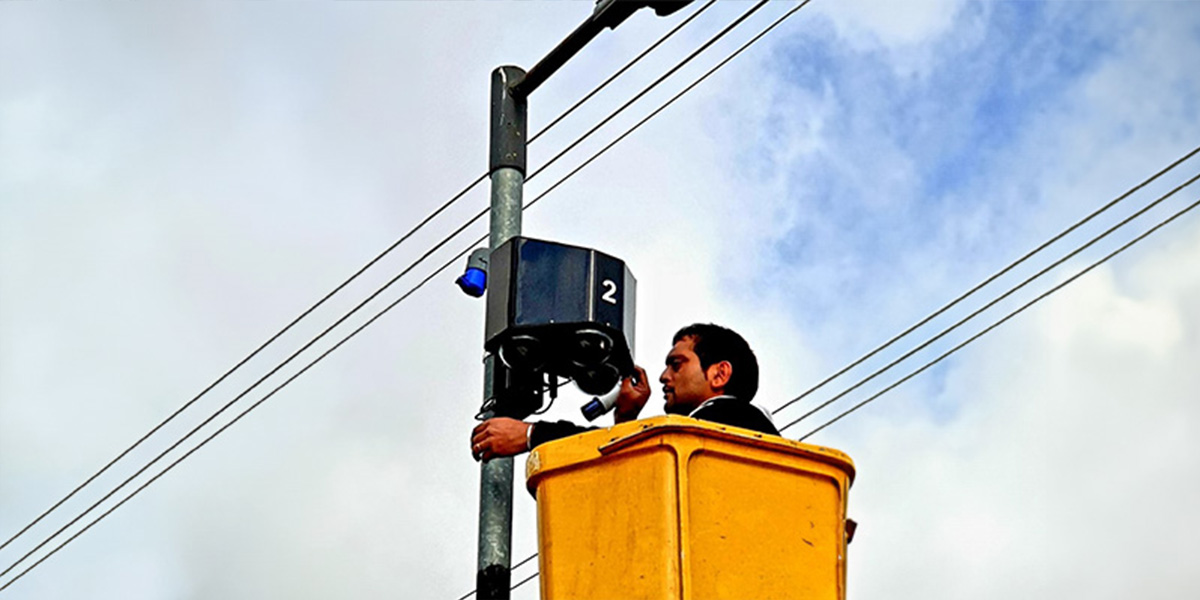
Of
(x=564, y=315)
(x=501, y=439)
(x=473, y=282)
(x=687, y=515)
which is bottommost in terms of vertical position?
(x=687, y=515)

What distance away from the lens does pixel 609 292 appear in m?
6.19

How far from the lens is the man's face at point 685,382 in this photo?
22.6 ft

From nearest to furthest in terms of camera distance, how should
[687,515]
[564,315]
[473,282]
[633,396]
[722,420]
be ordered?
[687,515]
[722,420]
[564,315]
[473,282]
[633,396]

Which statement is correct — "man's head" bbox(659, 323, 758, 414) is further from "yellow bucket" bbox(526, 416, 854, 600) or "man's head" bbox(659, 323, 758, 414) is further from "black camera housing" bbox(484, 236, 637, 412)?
"yellow bucket" bbox(526, 416, 854, 600)

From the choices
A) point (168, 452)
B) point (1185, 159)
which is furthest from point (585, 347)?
point (168, 452)

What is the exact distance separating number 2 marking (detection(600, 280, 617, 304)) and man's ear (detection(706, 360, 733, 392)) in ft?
2.68

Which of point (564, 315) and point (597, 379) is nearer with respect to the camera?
point (564, 315)

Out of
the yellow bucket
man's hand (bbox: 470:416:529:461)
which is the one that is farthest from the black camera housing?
the yellow bucket

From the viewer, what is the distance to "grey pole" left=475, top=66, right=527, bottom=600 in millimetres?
6098

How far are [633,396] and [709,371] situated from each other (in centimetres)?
34

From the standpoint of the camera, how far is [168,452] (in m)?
13.4

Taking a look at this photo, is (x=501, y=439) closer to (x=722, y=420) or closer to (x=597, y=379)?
(x=597, y=379)

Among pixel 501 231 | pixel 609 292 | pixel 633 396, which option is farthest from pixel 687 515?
pixel 501 231

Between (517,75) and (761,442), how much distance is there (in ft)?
9.13
